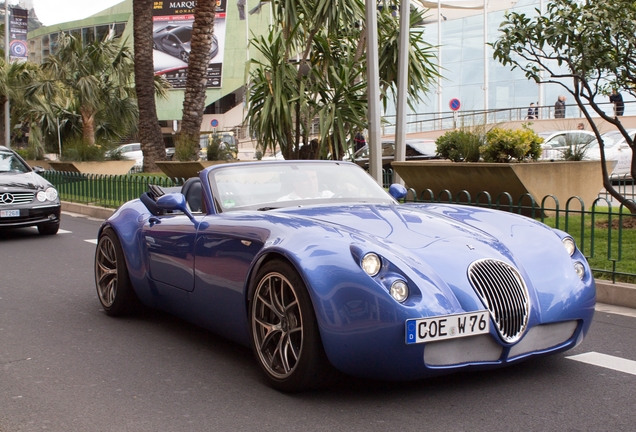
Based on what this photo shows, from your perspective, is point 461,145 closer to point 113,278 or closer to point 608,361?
point 113,278

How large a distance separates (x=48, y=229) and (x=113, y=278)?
23.6 feet

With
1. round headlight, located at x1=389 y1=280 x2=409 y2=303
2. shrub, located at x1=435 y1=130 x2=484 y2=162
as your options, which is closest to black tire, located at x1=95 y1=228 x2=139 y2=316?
round headlight, located at x1=389 y1=280 x2=409 y2=303

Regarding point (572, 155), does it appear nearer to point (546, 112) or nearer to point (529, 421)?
point (529, 421)

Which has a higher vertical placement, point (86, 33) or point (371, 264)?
point (86, 33)

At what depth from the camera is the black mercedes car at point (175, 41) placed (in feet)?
226

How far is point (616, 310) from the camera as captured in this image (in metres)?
6.88

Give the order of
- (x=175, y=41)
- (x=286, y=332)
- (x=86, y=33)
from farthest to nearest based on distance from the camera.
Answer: (x=86, y=33)
(x=175, y=41)
(x=286, y=332)

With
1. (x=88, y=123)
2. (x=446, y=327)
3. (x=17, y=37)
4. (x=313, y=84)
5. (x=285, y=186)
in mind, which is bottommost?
(x=446, y=327)

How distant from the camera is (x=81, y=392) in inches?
180

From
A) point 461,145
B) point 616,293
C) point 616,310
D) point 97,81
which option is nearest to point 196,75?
point 461,145

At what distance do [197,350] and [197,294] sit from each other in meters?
0.45

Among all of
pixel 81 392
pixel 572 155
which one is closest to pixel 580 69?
pixel 572 155

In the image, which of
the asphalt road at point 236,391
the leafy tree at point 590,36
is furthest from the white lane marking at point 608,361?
the leafy tree at point 590,36

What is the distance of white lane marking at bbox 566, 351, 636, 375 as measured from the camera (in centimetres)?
483
